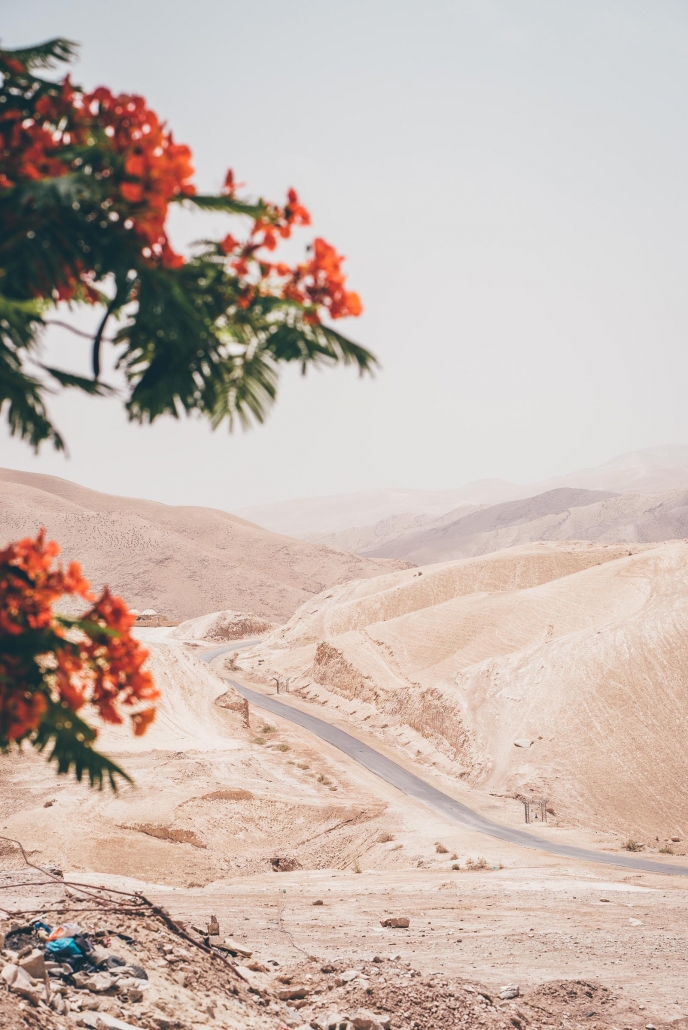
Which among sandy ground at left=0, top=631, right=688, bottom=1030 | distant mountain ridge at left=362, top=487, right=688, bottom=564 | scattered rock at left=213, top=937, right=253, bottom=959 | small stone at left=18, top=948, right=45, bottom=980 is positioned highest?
distant mountain ridge at left=362, top=487, right=688, bottom=564

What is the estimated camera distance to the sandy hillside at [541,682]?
1256 inches

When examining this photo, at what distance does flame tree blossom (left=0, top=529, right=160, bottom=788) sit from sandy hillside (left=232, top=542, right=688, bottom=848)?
2943cm

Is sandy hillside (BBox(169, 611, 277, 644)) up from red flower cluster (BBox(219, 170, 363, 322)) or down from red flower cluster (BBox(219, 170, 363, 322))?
down

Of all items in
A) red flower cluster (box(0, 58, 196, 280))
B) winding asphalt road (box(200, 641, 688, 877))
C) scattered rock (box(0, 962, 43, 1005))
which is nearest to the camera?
red flower cluster (box(0, 58, 196, 280))

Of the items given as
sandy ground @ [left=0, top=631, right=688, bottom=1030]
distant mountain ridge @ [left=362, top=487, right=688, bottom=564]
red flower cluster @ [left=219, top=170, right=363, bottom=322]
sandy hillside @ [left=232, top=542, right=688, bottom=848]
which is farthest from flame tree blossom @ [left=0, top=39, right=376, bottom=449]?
distant mountain ridge @ [left=362, top=487, right=688, bottom=564]

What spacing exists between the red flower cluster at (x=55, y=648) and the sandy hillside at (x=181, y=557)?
10369cm

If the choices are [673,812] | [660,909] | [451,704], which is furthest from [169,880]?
[451,704]

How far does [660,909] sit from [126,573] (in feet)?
350

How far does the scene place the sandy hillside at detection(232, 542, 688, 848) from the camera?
31891 mm

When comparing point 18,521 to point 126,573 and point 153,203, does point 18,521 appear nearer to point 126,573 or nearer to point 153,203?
point 126,573

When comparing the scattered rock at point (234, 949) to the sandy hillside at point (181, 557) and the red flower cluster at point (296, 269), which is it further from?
the sandy hillside at point (181, 557)

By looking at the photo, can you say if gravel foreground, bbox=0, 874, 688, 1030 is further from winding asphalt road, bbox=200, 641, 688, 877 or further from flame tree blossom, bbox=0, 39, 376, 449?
winding asphalt road, bbox=200, 641, 688, 877

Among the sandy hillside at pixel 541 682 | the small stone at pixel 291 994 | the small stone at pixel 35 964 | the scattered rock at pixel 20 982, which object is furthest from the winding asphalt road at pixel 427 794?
the scattered rock at pixel 20 982

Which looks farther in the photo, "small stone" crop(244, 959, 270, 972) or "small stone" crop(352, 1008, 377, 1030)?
"small stone" crop(244, 959, 270, 972)
